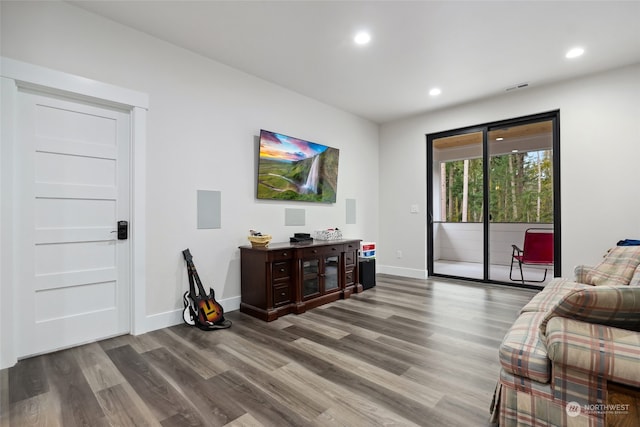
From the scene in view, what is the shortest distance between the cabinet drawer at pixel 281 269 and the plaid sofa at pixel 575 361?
2.22 meters

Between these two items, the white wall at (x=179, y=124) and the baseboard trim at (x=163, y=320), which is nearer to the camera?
the white wall at (x=179, y=124)

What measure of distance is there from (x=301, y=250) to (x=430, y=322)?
1.55 metres

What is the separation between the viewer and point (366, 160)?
5492 mm

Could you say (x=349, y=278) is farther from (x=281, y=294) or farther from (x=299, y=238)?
(x=281, y=294)

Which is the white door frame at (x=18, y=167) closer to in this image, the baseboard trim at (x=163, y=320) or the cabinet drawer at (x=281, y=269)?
the baseboard trim at (x=163, y=320)

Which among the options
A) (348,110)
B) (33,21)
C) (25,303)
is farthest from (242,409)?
(348,110)

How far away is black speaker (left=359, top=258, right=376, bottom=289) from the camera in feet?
14.6

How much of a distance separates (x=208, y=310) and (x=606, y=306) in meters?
2.89

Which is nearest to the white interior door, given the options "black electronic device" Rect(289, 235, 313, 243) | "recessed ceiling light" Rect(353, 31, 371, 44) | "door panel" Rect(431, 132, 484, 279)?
"black electronic device" Rect(289, 235, 313, 243)

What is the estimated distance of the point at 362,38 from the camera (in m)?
2.92

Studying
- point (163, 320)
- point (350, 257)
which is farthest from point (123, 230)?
point (350, 257)

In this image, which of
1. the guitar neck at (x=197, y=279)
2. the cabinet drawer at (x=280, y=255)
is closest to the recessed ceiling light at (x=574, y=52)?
the cabinet drawer at (x=280, y=255)

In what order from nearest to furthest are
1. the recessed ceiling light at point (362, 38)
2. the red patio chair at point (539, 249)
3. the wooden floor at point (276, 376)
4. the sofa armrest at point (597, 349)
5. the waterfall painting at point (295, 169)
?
the sofa armrest at point (597, 349)
the wooden floor at point (276, 376)
the recessed ceiling light at point (362, 38)
the waterfall painting at point (295, 169)
the red patio chair at point (539, 249)

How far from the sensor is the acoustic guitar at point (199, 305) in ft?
9.43
